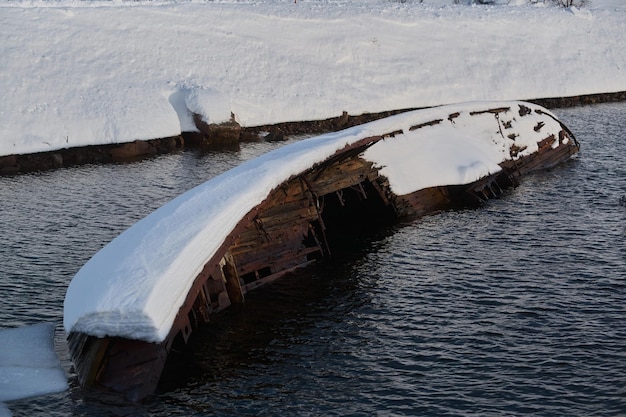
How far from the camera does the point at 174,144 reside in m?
51.6

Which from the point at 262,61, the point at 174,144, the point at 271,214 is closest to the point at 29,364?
the point at 271,214

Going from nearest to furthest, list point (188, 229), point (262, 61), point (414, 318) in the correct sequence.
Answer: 1. point (188, 229)
2. point (414, 318)
3. point (262, 61)

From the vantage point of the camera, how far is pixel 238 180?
23.4 metres

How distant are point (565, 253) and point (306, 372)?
10.9 metres

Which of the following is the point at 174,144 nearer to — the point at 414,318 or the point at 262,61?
the point at 262,61

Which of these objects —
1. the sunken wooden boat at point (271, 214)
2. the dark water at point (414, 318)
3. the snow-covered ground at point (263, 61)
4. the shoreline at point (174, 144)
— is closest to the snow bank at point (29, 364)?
the dark water at point (414, 318)

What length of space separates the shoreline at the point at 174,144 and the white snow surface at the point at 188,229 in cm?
2054

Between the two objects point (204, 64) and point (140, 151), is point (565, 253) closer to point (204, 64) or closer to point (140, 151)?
point (140, 151)

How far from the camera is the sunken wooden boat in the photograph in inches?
712

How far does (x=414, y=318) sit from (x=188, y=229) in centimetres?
603

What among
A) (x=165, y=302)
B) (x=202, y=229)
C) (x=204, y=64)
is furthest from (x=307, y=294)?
(x=204, y=64)

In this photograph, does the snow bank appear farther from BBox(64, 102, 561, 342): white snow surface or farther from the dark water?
BBox(64, 102, 561, 342): white snow surface

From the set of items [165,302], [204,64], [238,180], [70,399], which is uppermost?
[204,64]

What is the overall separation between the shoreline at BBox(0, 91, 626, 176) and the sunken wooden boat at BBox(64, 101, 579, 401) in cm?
1887
